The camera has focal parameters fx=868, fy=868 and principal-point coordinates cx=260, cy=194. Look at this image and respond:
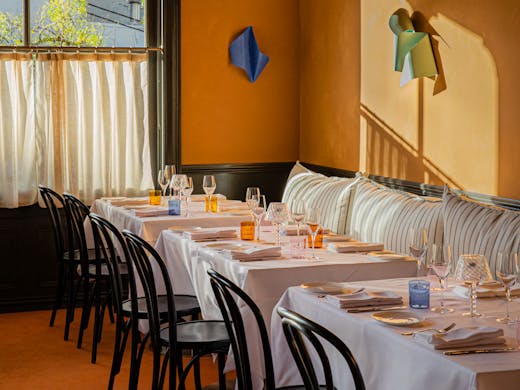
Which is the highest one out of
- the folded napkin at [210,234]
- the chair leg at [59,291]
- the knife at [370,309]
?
the folded napkin at [210,234]

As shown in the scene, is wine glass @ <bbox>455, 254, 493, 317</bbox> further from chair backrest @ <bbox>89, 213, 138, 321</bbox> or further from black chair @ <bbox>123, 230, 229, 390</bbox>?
chair backrest @ <bbox>89, 213, 138, 321</bbox>

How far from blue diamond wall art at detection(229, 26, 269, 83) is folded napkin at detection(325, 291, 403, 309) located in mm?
4268

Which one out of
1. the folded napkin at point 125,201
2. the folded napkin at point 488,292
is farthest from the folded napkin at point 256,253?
the folded napkin at point 125,201

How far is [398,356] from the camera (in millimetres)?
2568

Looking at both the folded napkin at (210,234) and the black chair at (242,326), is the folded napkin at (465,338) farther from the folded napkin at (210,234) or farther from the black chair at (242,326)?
the folded napkin at (210,234)

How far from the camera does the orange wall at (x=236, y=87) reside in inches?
275

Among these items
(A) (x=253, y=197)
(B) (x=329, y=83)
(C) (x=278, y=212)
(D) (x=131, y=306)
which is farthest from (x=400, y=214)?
(B) (x=329, y=83)

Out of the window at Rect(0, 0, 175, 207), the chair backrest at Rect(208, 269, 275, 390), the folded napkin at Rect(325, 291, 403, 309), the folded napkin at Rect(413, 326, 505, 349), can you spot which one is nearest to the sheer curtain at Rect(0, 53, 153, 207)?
the window at Rect(0, 0, 175, 207)

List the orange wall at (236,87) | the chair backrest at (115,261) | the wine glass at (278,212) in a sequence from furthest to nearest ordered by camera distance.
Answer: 1. the orange wall at (236,87)
2. the wine glass at (278,212)
3. the chair backrest at (115,261)

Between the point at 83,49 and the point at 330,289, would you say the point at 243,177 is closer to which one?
the point at 83,49

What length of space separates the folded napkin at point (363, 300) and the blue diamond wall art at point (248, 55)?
427cm

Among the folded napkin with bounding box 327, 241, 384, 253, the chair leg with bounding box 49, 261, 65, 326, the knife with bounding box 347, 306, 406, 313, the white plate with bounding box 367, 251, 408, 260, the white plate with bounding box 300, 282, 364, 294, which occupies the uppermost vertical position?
the folded napkin with bounding box 327, 241, 384, 253

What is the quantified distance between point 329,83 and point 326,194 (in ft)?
3.44

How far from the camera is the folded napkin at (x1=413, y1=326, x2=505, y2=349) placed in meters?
2.43
